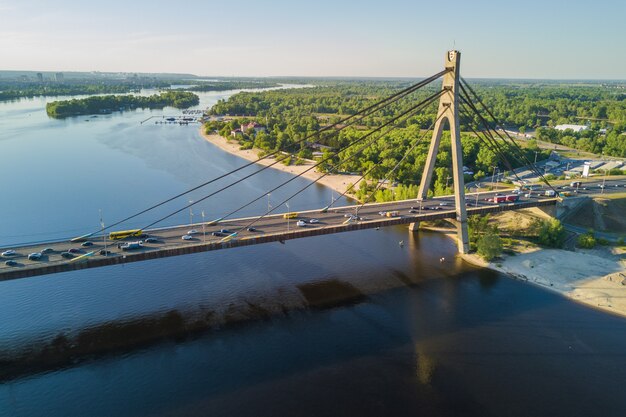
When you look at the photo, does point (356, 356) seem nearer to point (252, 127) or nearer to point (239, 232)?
point (239, 232)

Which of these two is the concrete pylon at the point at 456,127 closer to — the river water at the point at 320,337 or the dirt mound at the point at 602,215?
the river water at the point at 320,337

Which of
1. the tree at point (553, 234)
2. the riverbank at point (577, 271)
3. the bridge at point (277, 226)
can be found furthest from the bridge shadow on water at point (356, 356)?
the tree at point (553, 234)

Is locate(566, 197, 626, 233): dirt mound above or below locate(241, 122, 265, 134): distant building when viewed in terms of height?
below

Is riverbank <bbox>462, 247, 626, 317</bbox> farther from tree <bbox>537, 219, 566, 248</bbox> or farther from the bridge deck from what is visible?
the bridge deck

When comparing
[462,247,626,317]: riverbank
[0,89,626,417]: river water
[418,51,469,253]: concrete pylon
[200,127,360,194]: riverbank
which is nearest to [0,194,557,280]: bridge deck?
[418,51,469,253]: concrete pylon

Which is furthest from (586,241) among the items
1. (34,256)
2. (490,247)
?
(34,256)

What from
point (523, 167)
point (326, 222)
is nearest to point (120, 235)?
point (326, 222)

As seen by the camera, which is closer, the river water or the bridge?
the river water
